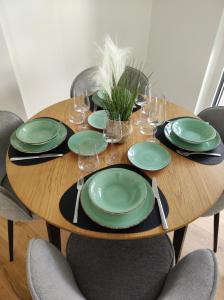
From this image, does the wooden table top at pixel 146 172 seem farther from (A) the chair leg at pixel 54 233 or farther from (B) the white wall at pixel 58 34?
(B) the white wall at pixel 58 34

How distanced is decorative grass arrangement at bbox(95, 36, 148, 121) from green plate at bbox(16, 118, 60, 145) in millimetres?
307

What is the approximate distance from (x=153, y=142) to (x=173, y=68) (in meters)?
1.35

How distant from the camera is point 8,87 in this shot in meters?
1.72

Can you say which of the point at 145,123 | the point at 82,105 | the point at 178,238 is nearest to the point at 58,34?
the point at 82,105

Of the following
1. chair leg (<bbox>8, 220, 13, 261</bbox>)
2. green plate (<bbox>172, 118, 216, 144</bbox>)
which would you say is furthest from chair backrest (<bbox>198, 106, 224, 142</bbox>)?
chair leg (<bbox>8, 220, 13, 261</bbox>)

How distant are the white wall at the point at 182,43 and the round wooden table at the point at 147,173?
1234 mm

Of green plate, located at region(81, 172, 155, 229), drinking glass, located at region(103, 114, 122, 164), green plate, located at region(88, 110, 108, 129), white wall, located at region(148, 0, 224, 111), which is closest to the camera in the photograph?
green plate, located at region(81, 172, 155, 229)

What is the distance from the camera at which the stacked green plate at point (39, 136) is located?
41.2 inches

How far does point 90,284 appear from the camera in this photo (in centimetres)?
90

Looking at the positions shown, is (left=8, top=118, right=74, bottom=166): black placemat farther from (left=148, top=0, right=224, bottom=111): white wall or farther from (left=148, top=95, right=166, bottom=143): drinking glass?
(left=148, top=0, right=224, bottom=111): white wall

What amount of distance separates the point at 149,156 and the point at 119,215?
319mm

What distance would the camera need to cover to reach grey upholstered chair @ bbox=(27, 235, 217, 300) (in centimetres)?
61

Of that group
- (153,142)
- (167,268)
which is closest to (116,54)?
(153,142)

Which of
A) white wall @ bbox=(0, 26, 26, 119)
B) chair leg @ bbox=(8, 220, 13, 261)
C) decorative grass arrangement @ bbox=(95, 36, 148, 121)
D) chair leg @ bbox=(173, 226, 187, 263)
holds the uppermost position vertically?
decorative grass arrangement @ bbox=(95, 36, 148, 121)
